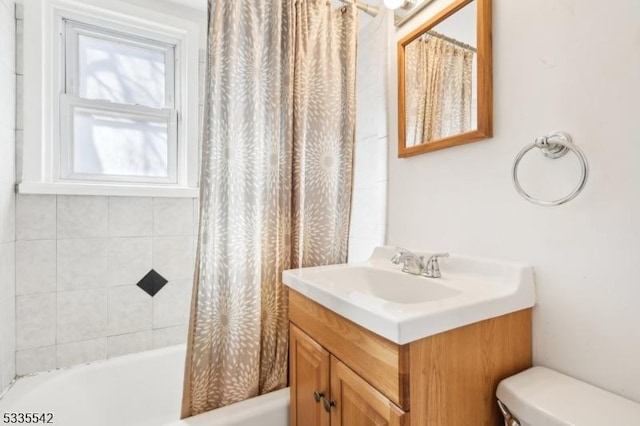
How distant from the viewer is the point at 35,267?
4.59ft

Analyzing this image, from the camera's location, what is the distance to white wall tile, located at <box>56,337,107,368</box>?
145cm

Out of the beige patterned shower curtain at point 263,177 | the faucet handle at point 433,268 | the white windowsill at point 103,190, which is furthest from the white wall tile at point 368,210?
the white windowsill at point 103,190

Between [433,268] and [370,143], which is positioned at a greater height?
[370,143]

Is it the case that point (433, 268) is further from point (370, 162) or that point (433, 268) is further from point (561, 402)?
point (370, 162)

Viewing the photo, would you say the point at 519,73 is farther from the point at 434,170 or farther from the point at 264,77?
Result: the point at 264,77

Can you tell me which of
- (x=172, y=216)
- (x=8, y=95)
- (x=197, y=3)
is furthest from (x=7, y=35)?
(x=172, y=216)

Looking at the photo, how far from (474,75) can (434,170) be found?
35 centimetres

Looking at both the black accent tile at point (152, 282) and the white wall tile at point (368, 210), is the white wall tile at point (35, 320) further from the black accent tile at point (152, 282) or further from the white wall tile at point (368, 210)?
the white wall tile at point (368, 210)

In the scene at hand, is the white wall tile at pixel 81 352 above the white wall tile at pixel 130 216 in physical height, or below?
below

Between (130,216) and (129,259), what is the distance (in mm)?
223

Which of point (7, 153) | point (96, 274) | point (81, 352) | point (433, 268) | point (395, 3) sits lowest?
point (81, 352)

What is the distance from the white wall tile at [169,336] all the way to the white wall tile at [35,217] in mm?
697

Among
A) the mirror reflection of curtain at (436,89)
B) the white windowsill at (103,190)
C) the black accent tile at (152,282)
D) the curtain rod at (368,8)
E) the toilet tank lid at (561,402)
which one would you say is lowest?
the toilet tank lid at (561,402)

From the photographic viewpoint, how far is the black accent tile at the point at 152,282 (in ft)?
5.26
